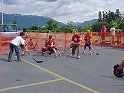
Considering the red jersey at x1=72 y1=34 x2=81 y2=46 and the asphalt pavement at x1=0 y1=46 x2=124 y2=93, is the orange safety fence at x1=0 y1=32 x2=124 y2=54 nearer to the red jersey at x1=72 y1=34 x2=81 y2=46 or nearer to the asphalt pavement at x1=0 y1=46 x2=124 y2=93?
the red jersey at x1=72 y1=34 x2=81 y2=46

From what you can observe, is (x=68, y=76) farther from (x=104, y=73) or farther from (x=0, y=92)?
(x=0, y=92)

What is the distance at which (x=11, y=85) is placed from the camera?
32.2ft

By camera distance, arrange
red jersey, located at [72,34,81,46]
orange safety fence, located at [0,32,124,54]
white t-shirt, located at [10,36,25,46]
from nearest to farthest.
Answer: white t-shirt, located at [10,36,25,46], red jersey, located at [72,34,81,46], orange safety fence, located at [0,32,124,54]

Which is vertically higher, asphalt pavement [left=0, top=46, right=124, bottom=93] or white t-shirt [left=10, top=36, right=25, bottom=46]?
white t-shirt [left=10, top=36, right=25, bottom=46]

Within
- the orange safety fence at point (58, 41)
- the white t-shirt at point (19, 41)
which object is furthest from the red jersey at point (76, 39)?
the orange safety fence at point (58, 41)

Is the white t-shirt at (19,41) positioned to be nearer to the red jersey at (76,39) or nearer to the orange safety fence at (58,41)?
the red jersey at (76,39)

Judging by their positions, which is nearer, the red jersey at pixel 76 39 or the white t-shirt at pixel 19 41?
the white t-shirt at pixel 19 41

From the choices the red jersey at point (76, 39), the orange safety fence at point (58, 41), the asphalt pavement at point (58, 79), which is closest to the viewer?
the asphalt pavement at point (58, 79)

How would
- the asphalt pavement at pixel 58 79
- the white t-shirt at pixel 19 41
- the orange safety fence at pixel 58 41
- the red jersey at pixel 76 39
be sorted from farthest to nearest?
the orange safety fence at pixel 58 41, the red jersey at pixel 76 39, the white t-shirt at pixel 19 41, the asphalt pavement at pixel 58 79

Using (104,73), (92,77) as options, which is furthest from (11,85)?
(104,73)

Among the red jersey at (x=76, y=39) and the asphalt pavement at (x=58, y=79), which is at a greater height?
the red jersey at (x=76, y=39)

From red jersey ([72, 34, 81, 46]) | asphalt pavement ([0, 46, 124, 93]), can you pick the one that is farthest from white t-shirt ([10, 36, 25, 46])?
red jersey ([72, 34, 81, 46])

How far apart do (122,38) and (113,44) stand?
3.18 feet

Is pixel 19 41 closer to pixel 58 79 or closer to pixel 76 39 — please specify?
pixel 76 39
